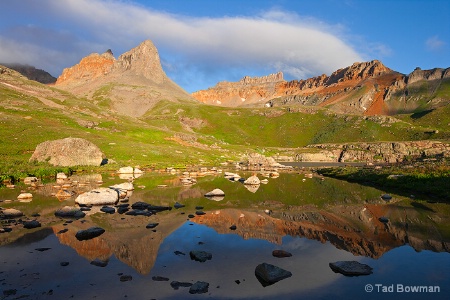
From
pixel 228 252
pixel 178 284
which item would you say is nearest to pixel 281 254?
pixel 228 252

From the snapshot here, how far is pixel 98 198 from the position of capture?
28.9 meters

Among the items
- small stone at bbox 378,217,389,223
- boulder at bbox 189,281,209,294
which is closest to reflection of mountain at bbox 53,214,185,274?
boulder at bbox 189,281,209,294

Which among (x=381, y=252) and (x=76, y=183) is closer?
(x=381, y=252)

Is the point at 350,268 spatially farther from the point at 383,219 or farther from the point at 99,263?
the point at 383,219

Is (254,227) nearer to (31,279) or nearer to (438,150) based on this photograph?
(31,279)

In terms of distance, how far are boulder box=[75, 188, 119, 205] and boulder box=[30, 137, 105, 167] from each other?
37105 millimetres

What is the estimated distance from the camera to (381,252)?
17.2m

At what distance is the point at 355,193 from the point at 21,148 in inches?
2985

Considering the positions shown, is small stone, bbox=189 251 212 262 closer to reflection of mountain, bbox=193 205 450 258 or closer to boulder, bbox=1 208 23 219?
reflection of mountain, bbox=193 205 450 258

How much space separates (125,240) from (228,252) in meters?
6.86

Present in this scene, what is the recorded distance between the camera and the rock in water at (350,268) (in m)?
13.9

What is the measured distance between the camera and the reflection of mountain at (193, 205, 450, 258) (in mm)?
18641

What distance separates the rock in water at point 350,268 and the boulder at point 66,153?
6092cm

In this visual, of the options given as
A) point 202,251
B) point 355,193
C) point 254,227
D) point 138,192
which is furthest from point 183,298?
point 355,193
